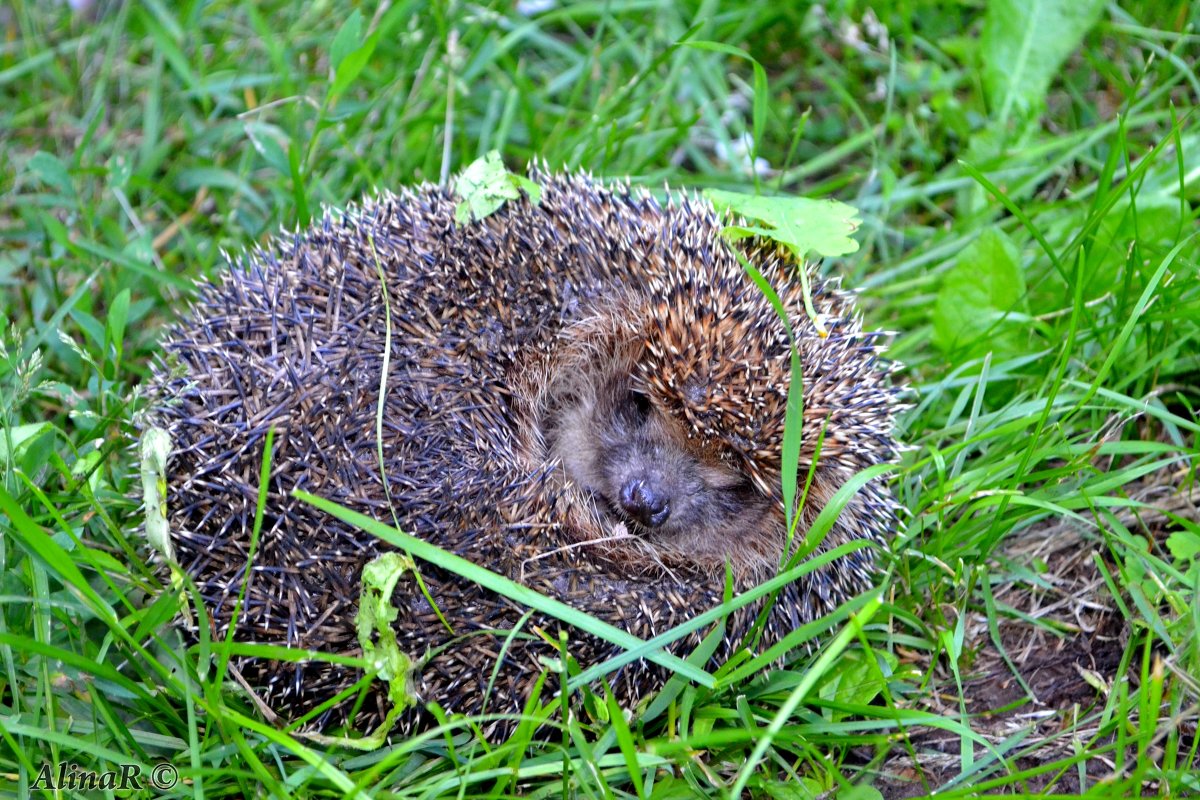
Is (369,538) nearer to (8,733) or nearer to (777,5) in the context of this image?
(8,733)

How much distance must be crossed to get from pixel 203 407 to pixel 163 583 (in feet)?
2.07

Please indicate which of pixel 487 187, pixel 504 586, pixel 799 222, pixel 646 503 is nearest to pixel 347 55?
pixel 487 187

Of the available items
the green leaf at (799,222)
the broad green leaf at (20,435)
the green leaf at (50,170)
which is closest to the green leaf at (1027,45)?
the green leaf at (799,222)

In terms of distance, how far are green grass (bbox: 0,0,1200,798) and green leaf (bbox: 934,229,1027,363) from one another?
1 centimetres

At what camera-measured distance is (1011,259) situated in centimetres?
473

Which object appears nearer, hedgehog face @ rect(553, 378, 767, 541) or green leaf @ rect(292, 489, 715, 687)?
green leaf @ rect(292, 489, 715, 687)

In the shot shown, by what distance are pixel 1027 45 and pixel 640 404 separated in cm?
323

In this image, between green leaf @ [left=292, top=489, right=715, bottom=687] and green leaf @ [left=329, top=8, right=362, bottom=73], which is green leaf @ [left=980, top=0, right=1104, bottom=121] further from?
green leaf @ [left=292, top=489, right=715, bottom=687]

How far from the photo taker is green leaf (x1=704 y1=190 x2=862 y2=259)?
392 centimetres

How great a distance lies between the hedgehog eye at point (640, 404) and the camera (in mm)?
4188

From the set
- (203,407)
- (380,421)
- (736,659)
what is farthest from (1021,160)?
(203,407)

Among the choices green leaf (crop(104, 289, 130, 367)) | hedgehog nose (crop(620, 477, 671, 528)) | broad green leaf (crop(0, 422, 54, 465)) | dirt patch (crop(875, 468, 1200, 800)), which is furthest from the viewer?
green leaf (crop(104, 289, 130, 367))

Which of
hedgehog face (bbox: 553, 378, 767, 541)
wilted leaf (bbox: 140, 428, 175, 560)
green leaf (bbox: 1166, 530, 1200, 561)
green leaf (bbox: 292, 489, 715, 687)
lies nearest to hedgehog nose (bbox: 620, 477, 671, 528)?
hedgehog face (bbox: 553, 378, 767, 541)

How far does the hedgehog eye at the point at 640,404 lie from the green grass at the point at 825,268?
1034 millimetres
